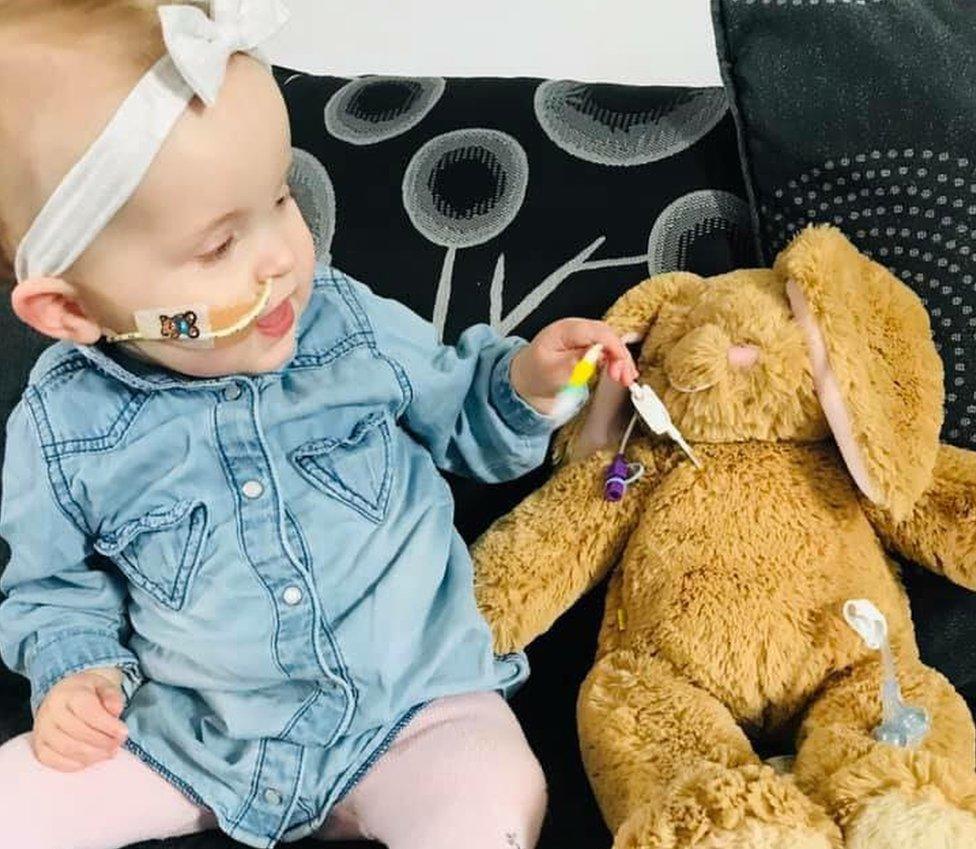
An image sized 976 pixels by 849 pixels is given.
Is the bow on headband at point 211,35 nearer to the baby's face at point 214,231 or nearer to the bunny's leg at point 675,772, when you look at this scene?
the baby's face at point 214,231

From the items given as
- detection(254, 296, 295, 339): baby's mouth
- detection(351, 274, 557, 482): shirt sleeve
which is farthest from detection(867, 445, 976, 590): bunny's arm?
detection(254, 296, 295, 339): baby's mouth

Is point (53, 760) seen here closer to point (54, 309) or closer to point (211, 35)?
point (54, 309)

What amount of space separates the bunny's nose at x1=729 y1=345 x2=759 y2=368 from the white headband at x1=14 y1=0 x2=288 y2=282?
0.36 m

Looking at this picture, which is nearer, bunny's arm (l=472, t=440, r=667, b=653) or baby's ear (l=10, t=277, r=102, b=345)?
baby's ear (l=10, t=277, r=102, b=345)

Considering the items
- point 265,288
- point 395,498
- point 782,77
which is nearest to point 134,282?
point 265,288

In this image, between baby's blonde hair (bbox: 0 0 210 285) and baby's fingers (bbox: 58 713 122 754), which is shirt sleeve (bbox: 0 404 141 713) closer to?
baby's fingers (bbox: 58 713 122 754)

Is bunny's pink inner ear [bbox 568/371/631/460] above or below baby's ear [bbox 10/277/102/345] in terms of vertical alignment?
below

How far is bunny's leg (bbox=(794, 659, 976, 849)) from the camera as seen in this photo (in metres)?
0.68

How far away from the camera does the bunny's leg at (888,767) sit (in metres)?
0.68

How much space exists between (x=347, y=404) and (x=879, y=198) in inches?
15.3

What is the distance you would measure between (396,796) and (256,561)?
0.18 m

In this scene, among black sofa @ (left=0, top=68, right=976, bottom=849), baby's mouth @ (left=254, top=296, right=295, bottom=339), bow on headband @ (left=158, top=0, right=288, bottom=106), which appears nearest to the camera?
bow on headband @ (left=158, top=0, right=288, bottom=106)

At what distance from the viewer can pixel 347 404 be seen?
0.85 metres

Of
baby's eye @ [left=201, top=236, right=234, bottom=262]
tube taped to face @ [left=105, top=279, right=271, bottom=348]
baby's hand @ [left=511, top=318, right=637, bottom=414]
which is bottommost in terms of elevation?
baby's hand @ [left=511, top=318, right=637, bottom=414]
